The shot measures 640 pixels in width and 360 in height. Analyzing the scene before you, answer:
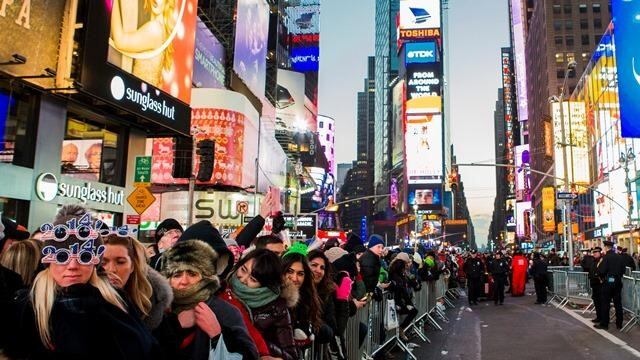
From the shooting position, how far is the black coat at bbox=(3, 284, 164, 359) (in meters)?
2.10

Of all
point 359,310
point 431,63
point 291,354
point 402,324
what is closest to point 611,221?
point 402,324

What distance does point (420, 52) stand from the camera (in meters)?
148

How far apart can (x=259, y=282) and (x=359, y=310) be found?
395 centimetres

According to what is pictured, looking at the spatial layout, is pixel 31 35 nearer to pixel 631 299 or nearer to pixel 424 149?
pixel 631 299

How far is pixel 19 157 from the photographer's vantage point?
14789mm

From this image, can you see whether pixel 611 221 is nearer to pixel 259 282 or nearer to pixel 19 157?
pixel 19 157

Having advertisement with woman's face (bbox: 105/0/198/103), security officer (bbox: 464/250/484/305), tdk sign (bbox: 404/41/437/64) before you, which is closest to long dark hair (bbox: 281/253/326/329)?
advertisement with woman's face (bbox: 105/0/198/103)

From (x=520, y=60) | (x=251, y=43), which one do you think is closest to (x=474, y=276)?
(x=251, y=43)

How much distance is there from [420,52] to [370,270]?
14666 centimetres

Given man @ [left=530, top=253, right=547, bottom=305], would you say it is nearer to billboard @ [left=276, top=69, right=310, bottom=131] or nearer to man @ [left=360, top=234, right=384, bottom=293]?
man @ [left=360, top=234, right=384, bottom=293]

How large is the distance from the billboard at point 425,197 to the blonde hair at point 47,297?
139m

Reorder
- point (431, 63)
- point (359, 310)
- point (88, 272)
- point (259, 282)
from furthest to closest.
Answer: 1. point (431, 63)
2. point (359, 310)
3. point (259, 282)
4. point (88, 272)

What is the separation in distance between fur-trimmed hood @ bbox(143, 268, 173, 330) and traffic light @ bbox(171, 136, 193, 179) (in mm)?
20235

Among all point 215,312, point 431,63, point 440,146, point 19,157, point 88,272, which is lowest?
point 215,312
